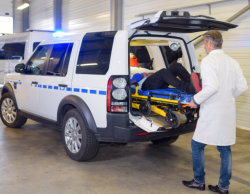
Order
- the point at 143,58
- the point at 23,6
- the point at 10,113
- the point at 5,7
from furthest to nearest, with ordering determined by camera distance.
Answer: the point at 5,7 → the point at 23,6 → the point at 10,113 → the point at 143,58

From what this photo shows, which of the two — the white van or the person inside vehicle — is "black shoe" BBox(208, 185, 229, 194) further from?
the white van

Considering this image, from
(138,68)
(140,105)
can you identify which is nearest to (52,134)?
(138,68)

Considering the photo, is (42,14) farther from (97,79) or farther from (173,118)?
(173,118)

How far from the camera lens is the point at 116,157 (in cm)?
470

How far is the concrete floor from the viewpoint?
3.56 meters

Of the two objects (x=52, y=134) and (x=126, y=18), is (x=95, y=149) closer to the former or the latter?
(x=52, y=134)

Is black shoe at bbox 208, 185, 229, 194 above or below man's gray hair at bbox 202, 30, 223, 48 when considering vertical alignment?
below

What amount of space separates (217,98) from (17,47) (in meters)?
8.69

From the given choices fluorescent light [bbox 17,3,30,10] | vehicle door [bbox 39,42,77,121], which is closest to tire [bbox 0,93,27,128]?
vehicle door [bbox 39,42,77,121]

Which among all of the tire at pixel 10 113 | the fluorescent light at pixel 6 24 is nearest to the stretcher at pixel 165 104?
the tire at pixel 10 113

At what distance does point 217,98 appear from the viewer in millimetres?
3195

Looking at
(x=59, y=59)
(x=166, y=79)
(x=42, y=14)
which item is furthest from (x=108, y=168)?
(x=42, y=14)

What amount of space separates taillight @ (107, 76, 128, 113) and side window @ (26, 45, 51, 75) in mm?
1788

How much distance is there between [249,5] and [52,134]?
4.65m
